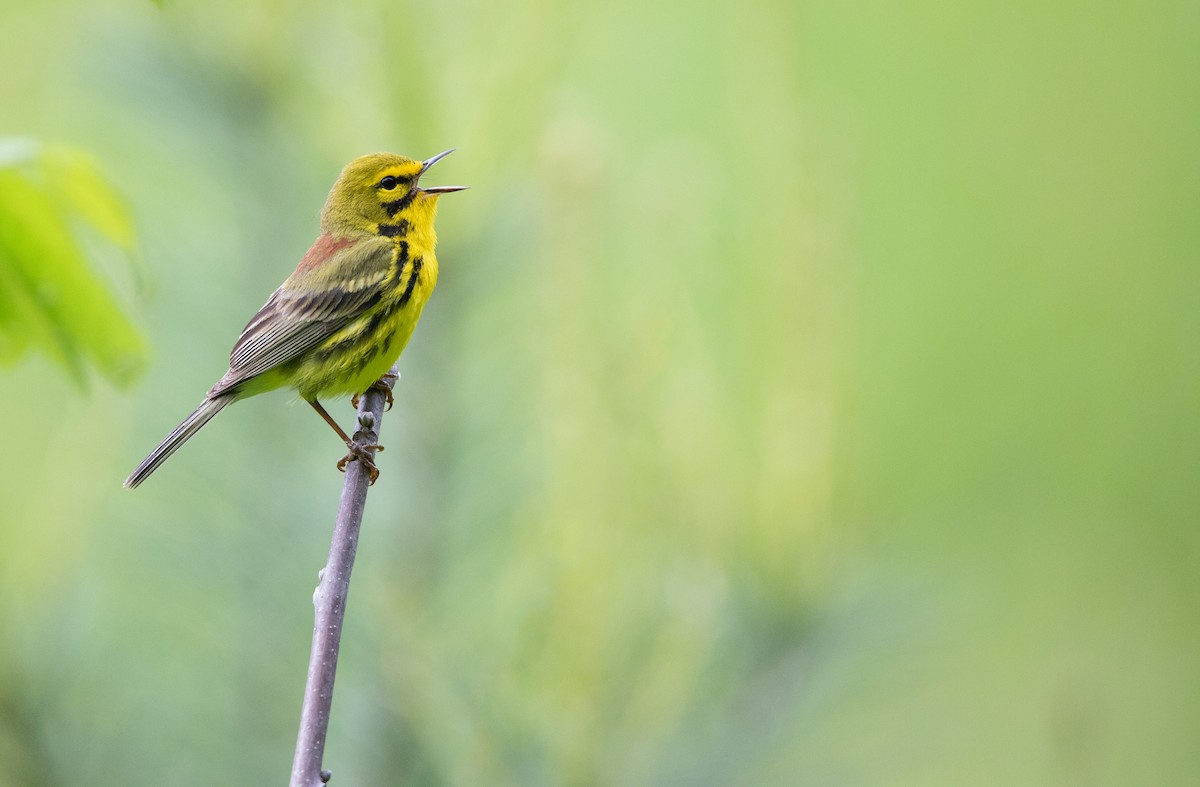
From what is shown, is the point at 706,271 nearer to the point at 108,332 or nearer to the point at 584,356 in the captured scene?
the point at 584,356

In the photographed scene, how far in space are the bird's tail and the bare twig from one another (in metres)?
0.91

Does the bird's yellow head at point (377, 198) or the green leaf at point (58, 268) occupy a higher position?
the bird's yellow head at point (377, 198)

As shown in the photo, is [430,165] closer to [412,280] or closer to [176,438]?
[412,280]

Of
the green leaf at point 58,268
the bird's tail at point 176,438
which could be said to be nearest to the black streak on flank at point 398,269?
the bird's tail at point 176,438

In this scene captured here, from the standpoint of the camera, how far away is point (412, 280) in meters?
2.85

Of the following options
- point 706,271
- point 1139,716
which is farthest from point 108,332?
point 1139,716

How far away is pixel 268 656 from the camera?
2924mm

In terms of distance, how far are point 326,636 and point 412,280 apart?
1588 mm

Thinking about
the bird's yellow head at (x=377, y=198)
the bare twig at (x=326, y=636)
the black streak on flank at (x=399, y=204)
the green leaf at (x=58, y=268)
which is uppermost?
the black streak on flank at (x=399, y=204)

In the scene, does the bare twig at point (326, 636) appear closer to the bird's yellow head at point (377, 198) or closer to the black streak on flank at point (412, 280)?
the black streak on flank at point (412, 280)

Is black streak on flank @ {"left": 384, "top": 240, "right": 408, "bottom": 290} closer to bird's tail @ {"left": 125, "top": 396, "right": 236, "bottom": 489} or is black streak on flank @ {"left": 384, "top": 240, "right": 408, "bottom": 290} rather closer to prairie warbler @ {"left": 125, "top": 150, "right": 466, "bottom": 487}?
prairie warbler @ {"left": 125, "top": 150, "right": 466, "bottom": 487}

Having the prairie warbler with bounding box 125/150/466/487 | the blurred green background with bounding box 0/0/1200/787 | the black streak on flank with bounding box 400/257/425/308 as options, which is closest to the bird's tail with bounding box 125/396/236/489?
the prairie warbler with bounding box 125/150/466/487

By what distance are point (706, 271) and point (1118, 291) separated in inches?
110

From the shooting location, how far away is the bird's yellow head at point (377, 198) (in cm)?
284
